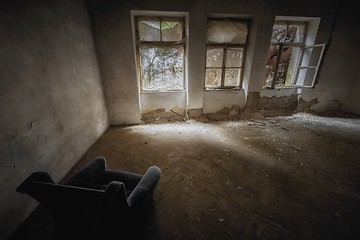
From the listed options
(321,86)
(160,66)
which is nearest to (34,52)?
(160,66)

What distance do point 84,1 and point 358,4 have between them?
271 inches

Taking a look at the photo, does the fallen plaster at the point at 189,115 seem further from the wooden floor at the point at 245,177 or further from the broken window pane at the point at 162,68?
the broken window pane at the point at 162,68

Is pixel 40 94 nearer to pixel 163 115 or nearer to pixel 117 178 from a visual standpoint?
pixel 117 178

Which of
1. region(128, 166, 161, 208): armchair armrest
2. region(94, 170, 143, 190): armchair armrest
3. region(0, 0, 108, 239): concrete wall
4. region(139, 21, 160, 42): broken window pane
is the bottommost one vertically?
region(94, 170, 143, 190): armchair armrest

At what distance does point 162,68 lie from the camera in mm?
4656

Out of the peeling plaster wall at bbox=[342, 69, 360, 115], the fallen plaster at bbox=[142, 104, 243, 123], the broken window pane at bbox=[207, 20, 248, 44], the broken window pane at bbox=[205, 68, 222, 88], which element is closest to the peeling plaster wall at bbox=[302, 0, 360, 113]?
the peeling plaster wall at bbox=[342, 69, 360, 115]

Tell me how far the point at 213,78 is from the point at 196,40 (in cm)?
121

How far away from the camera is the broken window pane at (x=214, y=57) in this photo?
15.4 ft

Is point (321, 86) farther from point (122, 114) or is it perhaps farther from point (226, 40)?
point (122, 114)

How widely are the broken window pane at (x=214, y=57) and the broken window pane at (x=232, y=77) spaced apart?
0.36 meters

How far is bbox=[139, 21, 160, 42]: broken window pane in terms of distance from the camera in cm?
425

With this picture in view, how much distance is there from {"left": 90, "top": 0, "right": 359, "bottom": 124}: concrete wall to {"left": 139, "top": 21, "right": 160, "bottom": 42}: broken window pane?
0.41 meters

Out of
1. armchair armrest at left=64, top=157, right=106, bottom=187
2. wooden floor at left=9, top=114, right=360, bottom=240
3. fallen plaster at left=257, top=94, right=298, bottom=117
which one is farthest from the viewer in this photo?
fallen plaster at left=257, top=94, right=298, bottom=117

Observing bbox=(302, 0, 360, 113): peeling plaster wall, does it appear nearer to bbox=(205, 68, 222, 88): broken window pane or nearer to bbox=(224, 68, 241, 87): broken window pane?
bbox=(224, 68, 241, 87): broken window pane
